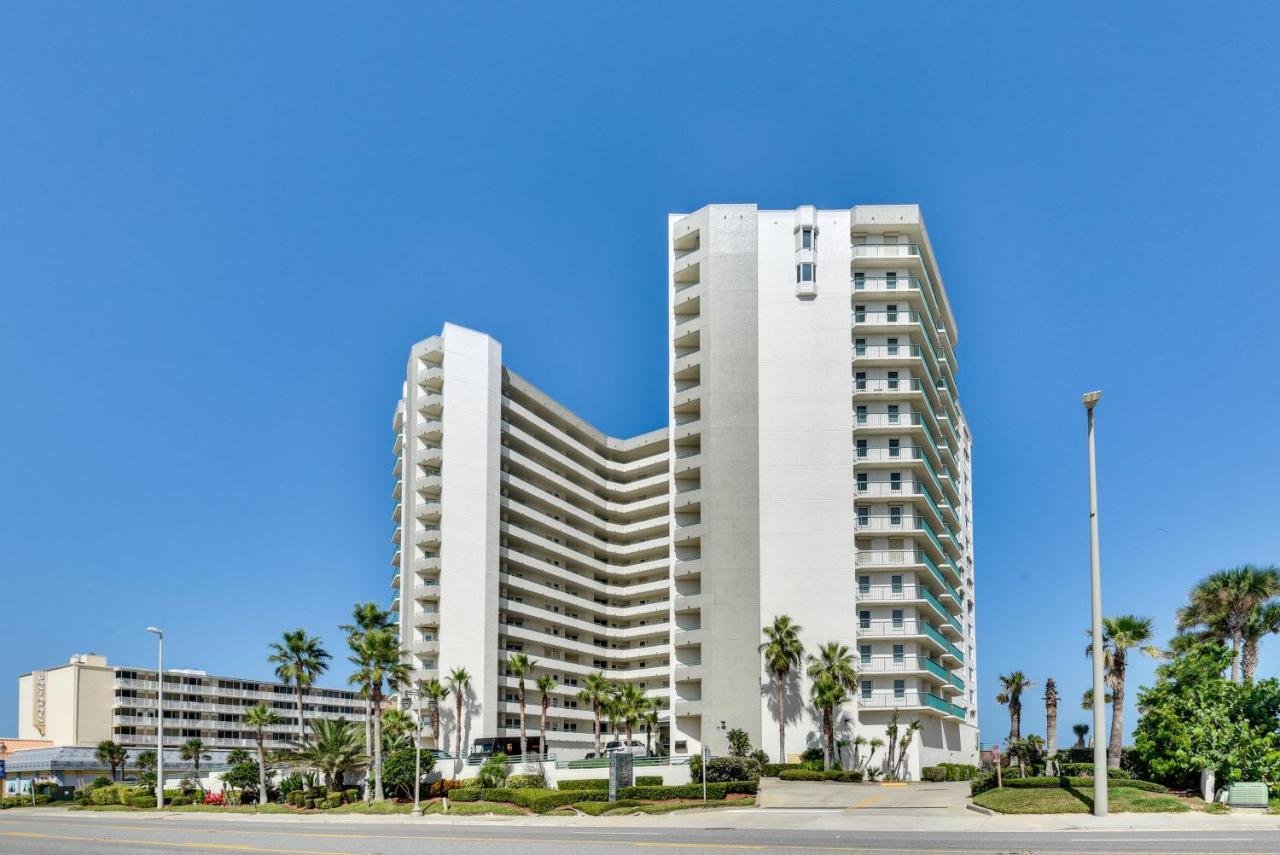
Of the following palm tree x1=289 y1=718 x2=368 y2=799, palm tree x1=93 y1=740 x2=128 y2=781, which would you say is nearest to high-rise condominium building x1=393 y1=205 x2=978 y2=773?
palm tree x1=289 y1=718 x2=368 y2=799

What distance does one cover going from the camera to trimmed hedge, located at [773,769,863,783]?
7088 centimetres

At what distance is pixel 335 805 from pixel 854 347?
50.8 metres

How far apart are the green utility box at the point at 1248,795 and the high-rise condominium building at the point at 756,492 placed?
46086mm

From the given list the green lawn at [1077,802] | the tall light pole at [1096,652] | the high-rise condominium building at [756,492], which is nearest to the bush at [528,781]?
the high-rise condominium building at [756,492]

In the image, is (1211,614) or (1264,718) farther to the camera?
(1211,614)

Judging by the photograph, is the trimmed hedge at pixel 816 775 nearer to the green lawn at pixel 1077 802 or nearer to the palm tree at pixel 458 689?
the palm tree at pixel 458 689

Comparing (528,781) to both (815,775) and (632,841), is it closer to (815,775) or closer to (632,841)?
(815,775)

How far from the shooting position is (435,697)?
87625mm

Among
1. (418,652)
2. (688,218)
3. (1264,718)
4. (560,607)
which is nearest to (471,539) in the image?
(418,652)

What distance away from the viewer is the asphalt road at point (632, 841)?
80.4 ft

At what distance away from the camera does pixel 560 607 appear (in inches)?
4213

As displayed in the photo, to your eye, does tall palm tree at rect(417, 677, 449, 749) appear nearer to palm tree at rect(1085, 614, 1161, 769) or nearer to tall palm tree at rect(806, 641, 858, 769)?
tall palm tree at rect(806, 641, 858, 769)

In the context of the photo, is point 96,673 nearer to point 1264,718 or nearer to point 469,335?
point 469,335

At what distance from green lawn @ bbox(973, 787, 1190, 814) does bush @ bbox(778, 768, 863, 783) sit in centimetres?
3170
